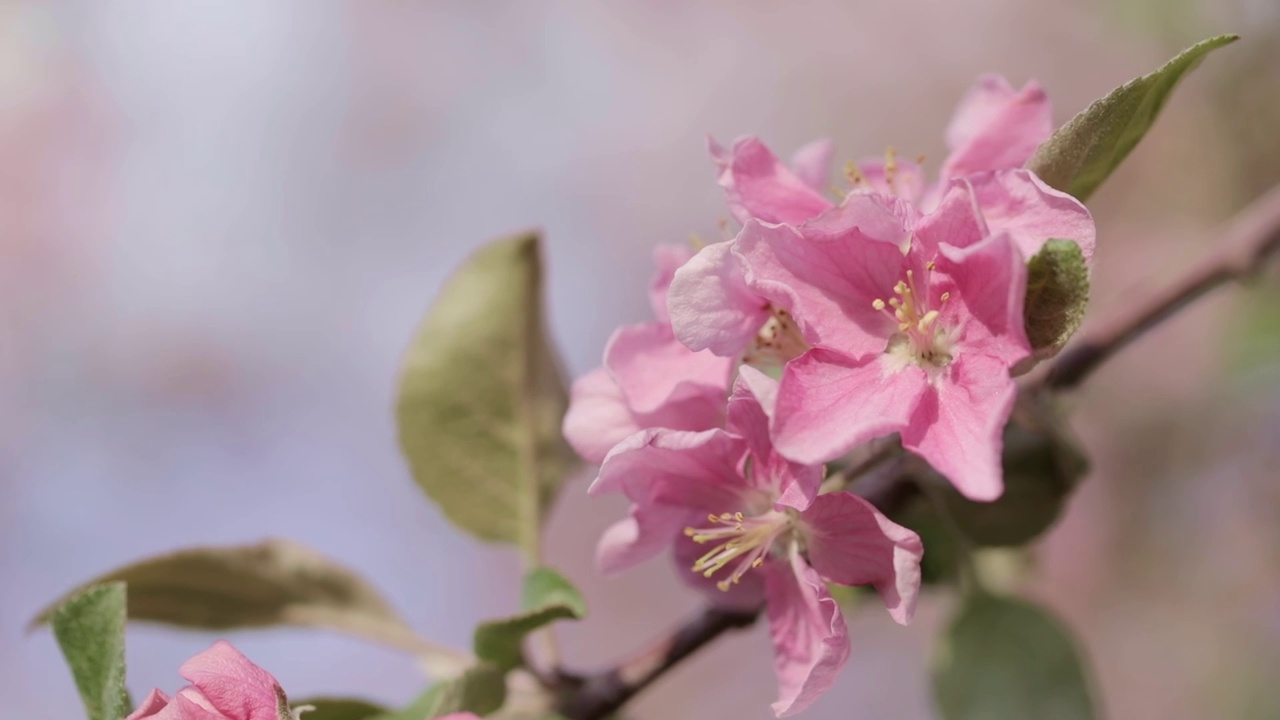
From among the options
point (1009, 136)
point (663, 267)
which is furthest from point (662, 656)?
point (1009, 136)

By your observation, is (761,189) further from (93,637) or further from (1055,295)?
(93,637)

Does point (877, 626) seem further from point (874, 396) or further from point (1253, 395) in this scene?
point (874, 396)

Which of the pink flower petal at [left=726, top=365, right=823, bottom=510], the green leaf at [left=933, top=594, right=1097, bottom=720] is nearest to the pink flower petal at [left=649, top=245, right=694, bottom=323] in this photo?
the pink flower petal at [left=726, top=365, right=823, bottom=510]

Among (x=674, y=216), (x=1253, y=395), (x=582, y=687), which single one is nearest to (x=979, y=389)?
(x=582, y=687)

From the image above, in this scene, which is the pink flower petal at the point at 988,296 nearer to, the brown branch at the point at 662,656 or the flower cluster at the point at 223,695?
the brown branch at the point at 662,656

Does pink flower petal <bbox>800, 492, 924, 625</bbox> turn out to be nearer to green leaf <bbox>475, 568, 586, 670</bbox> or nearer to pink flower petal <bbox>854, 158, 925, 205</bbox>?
green leaf <bbox>475, 568, 586, 670</bbox>
